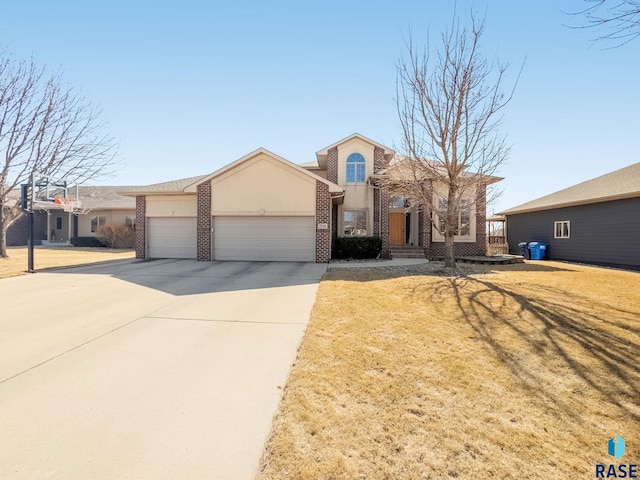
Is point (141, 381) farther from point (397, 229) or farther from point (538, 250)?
point (538, 250)

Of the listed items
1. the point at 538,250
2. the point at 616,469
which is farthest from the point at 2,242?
the point at 538,250

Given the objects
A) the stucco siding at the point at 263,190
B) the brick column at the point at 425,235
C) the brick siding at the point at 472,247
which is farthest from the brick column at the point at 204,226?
the brick siding at the point at 472,247

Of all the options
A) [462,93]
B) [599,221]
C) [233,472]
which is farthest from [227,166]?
[599,221]

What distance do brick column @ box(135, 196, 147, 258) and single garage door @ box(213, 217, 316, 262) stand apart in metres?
4.45

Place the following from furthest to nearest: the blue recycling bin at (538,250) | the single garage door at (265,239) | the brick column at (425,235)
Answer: the blue recycling bin at (538,250) < the brick column at (425,235) < the single garage door at (265,239)

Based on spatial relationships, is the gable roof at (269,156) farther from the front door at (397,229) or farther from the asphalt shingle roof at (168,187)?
the front door at (397,229)

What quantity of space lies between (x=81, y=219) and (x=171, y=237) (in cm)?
1800

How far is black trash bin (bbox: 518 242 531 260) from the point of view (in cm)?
2006

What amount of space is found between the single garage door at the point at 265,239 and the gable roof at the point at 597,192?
15.4 meters

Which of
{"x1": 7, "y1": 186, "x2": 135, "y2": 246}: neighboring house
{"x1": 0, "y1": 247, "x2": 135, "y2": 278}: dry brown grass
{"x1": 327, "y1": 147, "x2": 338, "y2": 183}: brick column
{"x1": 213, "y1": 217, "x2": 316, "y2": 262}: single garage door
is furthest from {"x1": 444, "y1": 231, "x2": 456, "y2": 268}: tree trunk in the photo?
{"x1": 7, "y1": 186, "x2": 135, "y2": 246}: neighboring house

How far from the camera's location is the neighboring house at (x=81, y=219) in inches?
1034

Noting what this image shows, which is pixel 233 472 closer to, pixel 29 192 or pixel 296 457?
pixel 296 457

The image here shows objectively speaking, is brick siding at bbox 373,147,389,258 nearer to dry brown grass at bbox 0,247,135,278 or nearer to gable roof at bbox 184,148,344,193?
gable roof at bbox 184,148,344,193

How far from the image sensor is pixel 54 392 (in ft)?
10.8
